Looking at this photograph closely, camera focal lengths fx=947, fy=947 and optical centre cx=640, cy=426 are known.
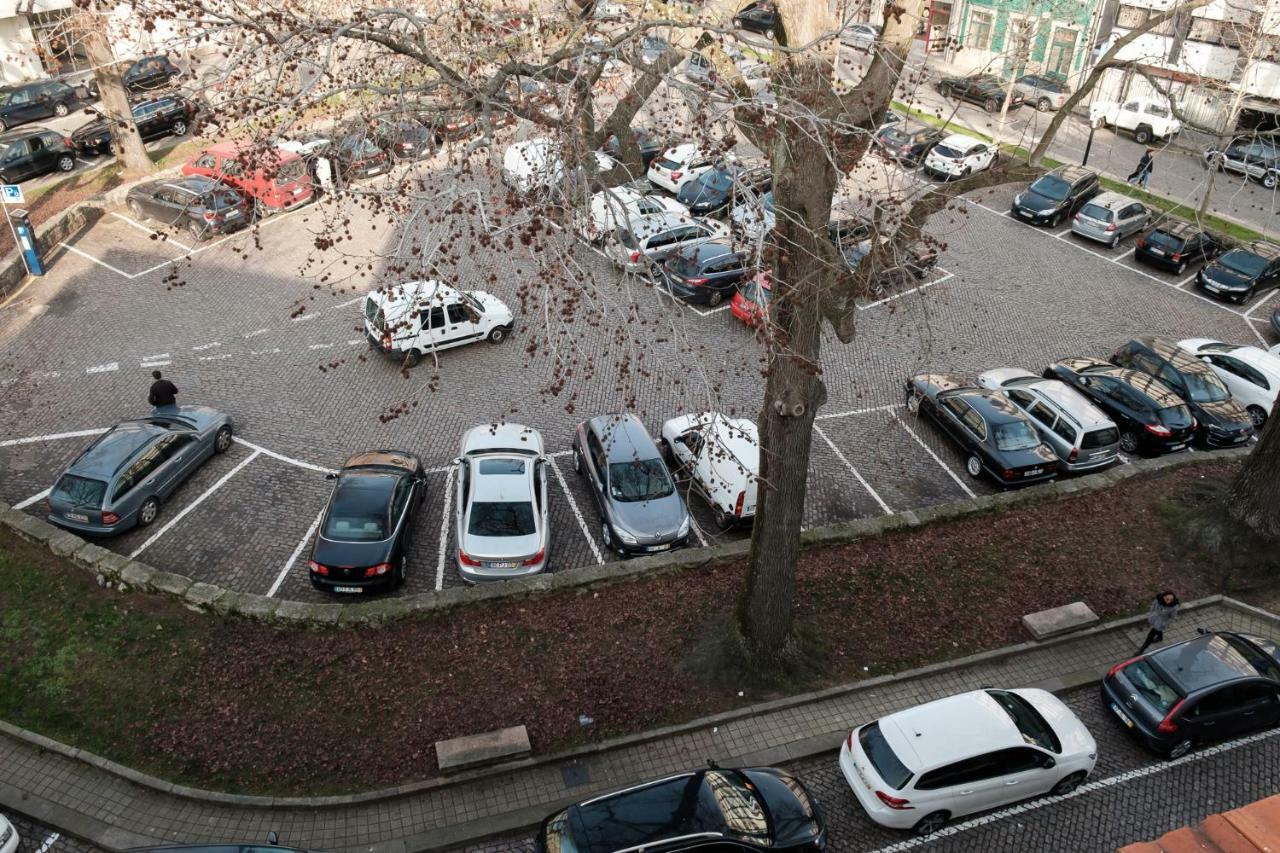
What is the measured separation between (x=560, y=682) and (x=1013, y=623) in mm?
6701

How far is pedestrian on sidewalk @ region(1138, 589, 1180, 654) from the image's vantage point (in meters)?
12.8

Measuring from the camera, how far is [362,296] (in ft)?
73.7

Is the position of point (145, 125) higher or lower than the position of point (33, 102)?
lower

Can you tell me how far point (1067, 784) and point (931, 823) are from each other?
1.93 m

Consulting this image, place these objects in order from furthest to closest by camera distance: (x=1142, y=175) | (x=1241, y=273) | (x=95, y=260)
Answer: (x=1142, y=175)
(x=1241, y=273)
(x=95, y=260)

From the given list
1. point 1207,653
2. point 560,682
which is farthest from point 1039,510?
point 560,682

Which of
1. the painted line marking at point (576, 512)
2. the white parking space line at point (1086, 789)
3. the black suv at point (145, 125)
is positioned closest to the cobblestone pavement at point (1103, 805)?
the white parking space line at point (1086, 789)

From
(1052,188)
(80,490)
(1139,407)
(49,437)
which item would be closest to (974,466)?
(1139,407)

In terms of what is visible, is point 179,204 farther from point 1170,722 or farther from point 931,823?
point 1170,722

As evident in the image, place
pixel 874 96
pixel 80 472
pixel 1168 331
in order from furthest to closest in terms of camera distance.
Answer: pixel 1168 331, pixel 80 472, pixel 874 96

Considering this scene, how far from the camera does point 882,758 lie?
10664 mm

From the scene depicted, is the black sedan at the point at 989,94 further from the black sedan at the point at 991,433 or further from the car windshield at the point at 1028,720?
the car windshield at the point at 1028,720

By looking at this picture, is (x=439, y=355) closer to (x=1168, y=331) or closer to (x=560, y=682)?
(x=560, y=682)

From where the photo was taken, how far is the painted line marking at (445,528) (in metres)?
14.9
